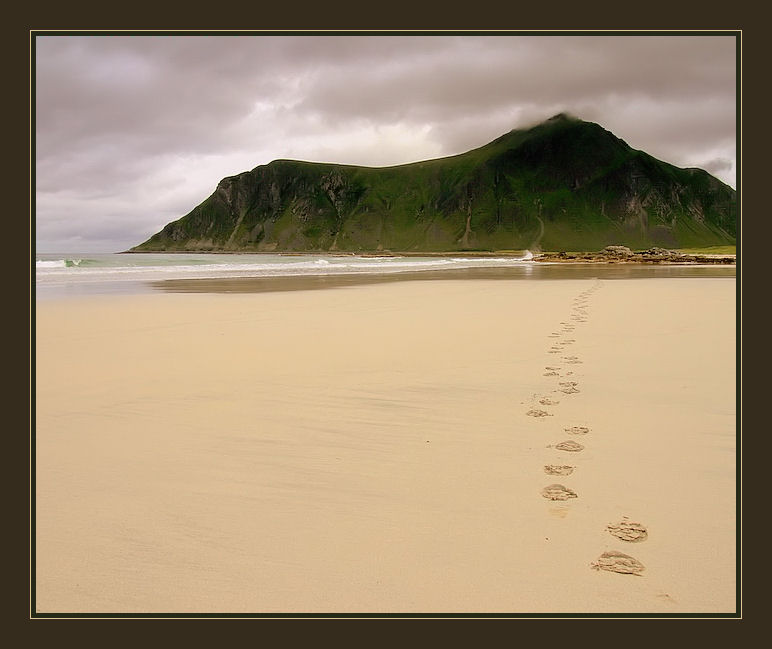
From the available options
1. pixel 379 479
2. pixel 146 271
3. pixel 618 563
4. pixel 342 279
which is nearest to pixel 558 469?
pixel 618 563

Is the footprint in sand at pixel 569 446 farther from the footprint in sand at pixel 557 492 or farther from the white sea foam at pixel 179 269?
the white sea foam at pixel 179 269

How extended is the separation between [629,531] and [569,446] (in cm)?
138

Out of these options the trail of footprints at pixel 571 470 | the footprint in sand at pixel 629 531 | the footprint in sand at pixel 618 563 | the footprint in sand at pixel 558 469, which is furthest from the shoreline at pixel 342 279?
the footprint in sand at pixel 618 563

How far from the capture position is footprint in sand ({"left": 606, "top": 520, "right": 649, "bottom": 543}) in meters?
3.02

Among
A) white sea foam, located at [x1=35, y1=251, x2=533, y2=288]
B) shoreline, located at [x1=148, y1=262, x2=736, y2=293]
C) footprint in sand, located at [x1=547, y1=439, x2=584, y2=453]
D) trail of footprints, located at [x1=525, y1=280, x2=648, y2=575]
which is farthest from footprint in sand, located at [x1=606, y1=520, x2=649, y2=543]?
white sea foam, located at [x1=35, y1=251, x2=533, y2=288]

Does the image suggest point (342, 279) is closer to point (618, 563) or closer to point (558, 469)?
point (558, 469)

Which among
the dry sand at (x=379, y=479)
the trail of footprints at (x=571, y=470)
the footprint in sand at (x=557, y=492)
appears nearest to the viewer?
the dry sand at (x=379, y=479)

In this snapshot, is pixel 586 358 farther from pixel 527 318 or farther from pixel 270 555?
pixel 270 555

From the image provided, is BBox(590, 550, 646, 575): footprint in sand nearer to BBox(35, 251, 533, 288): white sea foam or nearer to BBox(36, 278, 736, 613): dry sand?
BBox(36, 278, 736, 613): dry sand

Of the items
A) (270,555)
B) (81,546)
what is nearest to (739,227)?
(270,555)

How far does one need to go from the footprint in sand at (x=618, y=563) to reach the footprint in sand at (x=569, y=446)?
153 centimetres

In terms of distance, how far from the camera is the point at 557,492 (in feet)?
11.8

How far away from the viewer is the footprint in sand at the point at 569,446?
4391 millimetres

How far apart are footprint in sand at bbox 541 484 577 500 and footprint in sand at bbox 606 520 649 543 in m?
0.39
